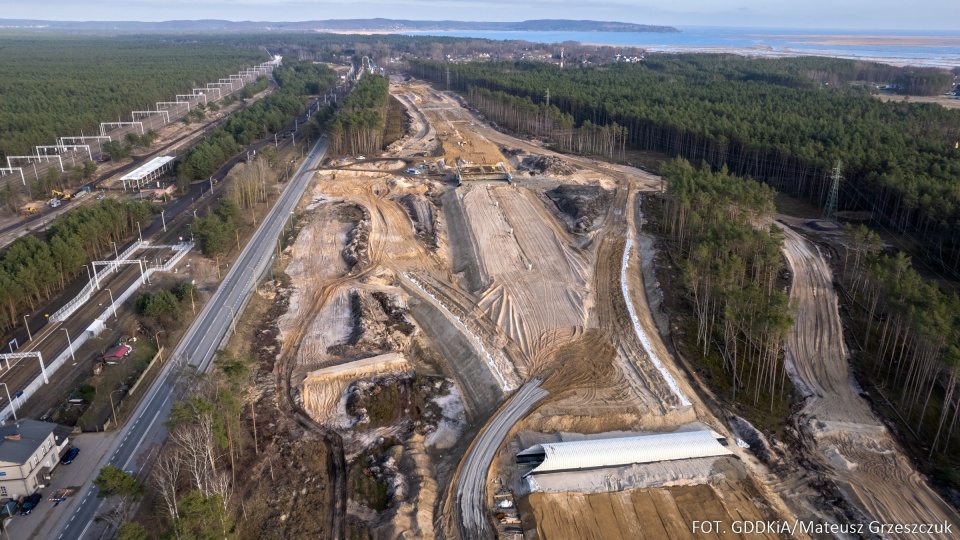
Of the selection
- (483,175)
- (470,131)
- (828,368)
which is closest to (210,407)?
(828,368)

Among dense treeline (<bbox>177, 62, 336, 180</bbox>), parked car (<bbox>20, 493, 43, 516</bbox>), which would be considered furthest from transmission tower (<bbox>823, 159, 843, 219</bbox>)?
dense treeline (<bbox>177, 62, 336, 180</bbox>)

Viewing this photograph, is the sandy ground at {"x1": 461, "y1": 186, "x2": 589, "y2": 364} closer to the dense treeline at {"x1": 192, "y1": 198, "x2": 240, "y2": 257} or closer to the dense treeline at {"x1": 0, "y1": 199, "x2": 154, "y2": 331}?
the dense treeline at {"x1": 192, "y1": 198, "x2": 240, "y2": 257}

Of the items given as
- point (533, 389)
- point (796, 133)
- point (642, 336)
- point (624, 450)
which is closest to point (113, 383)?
point (533, 389)

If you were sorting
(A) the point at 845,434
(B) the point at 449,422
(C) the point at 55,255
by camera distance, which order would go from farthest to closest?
(C) the point at 55,255, (B) the point at 449,422, (A) the point at 845,434

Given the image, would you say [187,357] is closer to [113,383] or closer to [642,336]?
[113,383]

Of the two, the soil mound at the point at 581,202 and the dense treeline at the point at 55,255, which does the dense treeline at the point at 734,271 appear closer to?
the soil mound at the point at 581,202

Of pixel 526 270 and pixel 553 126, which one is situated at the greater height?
pixel 553 126

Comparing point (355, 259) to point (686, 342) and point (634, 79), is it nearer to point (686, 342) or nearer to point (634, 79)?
point (686, 342)
